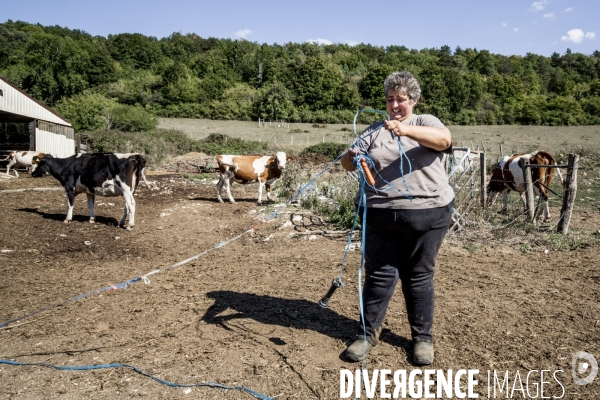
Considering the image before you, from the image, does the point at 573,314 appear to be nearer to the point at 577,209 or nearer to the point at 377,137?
the point at 377,137

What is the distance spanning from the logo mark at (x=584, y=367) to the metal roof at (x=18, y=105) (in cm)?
2424

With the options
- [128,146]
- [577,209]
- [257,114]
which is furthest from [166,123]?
[577,209]

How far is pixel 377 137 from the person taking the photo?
314 centimetres

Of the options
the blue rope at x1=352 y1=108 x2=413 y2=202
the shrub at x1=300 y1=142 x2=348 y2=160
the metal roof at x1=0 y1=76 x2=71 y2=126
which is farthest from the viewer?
the shrub at x1=300 y1=142 x2=348 y2=160

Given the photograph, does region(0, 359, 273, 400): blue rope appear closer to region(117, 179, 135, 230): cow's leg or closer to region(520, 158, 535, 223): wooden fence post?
region(117, 179, 135, 230): cow's leg

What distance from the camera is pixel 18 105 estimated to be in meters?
21.9

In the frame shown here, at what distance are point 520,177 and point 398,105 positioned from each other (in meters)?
8.59

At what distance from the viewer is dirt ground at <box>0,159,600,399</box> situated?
→ 3.08 meters

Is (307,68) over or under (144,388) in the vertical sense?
over

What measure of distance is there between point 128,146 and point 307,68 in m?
55.4

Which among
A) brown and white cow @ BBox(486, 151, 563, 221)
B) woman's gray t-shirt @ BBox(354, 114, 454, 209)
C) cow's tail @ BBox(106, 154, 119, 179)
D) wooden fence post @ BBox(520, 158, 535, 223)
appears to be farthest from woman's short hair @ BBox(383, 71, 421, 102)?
cow's tail @ BBox(106, 154, 119, 179)

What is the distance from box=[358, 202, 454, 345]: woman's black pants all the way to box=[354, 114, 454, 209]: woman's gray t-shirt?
65mm

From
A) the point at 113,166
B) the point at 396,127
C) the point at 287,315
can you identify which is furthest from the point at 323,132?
the point at 396,127

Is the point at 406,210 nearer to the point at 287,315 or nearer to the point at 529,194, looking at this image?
the point at 287,315
